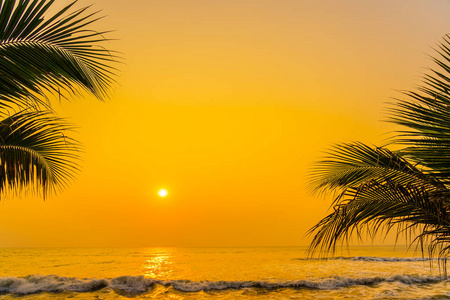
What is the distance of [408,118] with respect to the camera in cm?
351

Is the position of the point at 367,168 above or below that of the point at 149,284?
above

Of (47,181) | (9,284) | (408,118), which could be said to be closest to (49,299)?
(9,284)

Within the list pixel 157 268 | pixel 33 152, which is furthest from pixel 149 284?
pixel 33 152

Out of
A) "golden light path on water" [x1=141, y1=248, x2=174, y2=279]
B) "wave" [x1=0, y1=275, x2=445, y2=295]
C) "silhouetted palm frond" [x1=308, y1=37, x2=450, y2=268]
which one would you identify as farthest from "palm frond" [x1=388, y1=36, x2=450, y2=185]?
"golden light path on water" [x1=141, y1=248, x2=174, y2=279]

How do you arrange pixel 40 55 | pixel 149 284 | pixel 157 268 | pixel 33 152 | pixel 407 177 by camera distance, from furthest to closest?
pixel 157 268, pixel 149 284, pixel 33 152, pixel 407 177, pixel 40 55

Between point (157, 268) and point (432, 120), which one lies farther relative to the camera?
point (157, 268)

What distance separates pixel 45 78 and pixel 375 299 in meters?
14.0

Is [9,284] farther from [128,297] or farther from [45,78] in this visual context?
[45,78]

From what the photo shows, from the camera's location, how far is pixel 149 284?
18500 millimetres

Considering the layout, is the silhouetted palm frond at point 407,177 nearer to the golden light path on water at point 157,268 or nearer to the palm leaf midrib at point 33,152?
the palm leaf midrib at point 33,152

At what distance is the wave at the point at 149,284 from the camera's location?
1694cm

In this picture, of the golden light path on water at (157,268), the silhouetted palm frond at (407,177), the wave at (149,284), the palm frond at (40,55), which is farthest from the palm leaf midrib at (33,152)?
the golden light path on water at (157,268)

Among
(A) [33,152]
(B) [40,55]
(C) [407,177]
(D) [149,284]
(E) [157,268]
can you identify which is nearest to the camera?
(B) [40,55]

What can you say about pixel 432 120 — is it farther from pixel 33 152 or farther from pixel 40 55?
pixel 33 152
